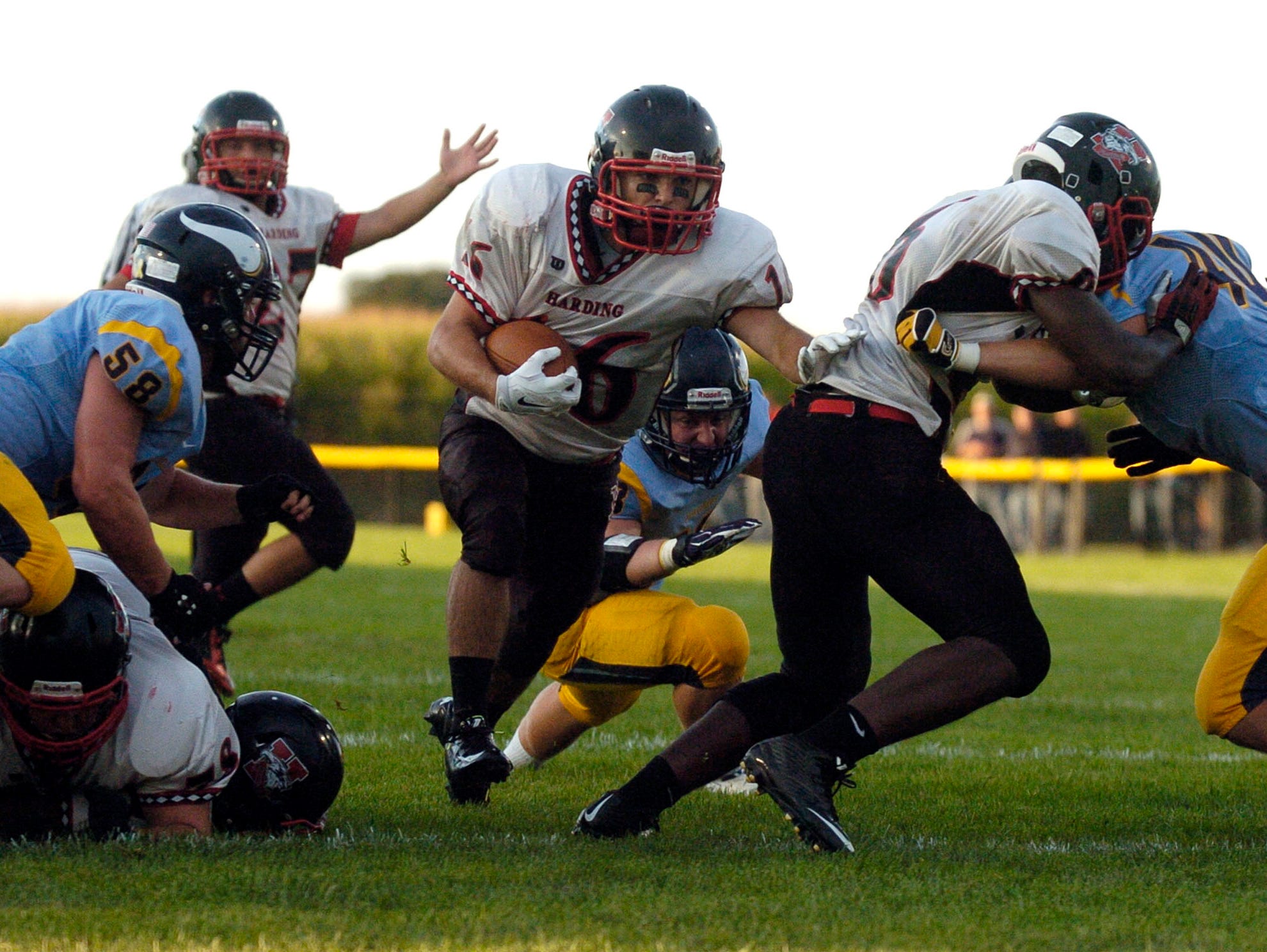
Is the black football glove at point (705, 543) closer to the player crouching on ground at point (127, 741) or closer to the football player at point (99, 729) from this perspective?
the player crouching on ground at point (127, 741)

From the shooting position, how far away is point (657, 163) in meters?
4.06

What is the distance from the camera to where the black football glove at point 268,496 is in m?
4.17

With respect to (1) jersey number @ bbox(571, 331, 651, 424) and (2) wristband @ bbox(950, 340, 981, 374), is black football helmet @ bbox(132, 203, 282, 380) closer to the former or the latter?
(1) jersey number @ bbox(571, 331, 651, 424)

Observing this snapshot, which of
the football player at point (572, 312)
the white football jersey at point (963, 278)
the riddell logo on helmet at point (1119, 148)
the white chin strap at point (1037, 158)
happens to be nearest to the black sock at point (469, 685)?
the football player at point (572, 312)

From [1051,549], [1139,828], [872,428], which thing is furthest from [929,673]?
[1051,549]

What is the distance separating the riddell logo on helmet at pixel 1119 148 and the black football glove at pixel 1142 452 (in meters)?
0.71

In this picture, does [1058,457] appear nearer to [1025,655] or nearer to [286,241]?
[286,241]

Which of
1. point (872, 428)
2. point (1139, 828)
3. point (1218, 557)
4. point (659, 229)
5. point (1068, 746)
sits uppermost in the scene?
point (659, 229)

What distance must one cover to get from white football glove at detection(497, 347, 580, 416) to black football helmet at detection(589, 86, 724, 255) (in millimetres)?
402

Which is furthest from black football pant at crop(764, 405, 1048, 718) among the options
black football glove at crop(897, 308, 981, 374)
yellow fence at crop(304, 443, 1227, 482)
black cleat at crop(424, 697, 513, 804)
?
yellow fence at crop(304, 443, 1227, 482)

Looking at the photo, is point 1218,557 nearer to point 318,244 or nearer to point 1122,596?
point 1122,596

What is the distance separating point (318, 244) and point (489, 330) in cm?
248

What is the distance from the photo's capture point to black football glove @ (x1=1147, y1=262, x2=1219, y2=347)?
12.1ft

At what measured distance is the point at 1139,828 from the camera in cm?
416
